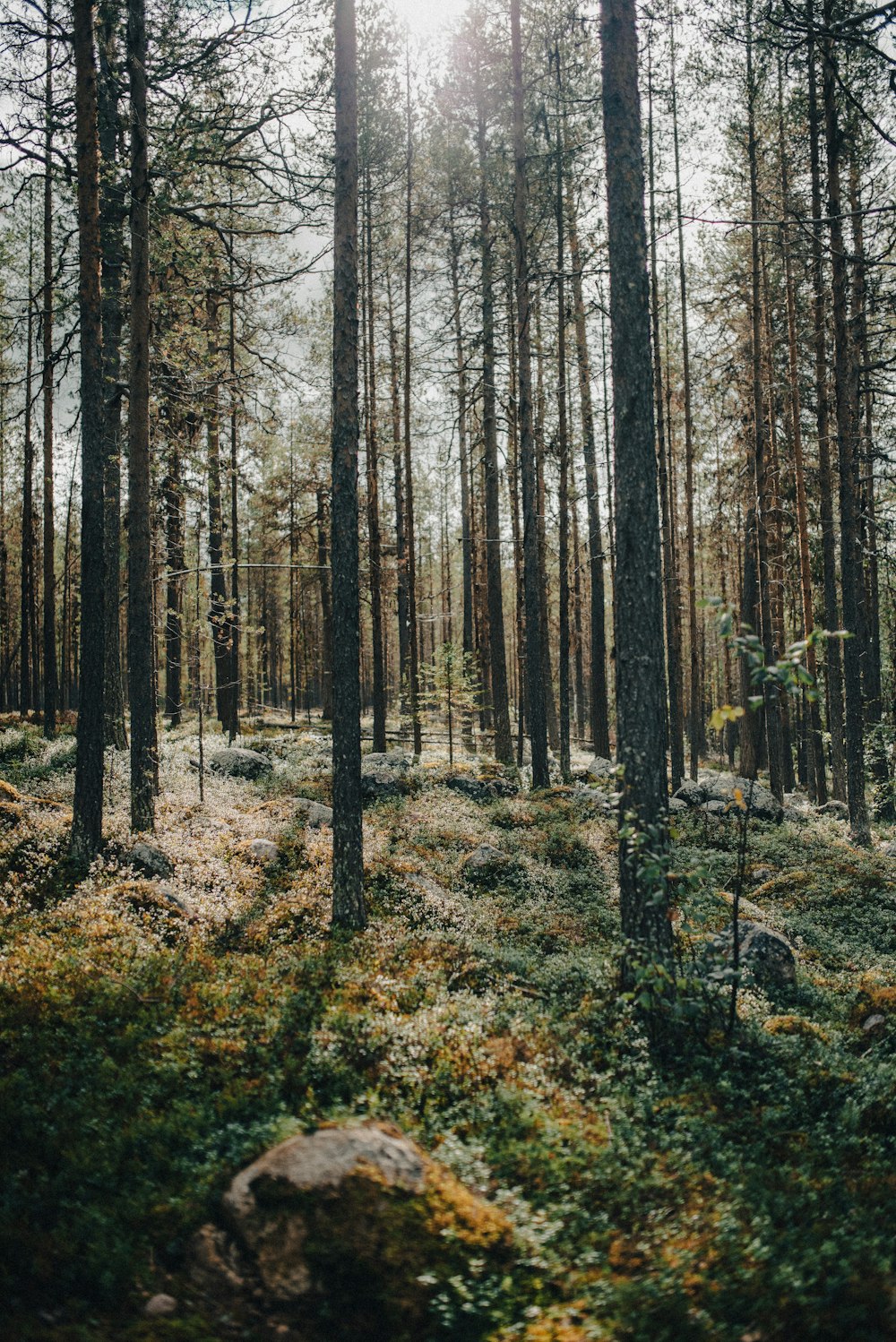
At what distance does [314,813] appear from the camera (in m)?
12.7

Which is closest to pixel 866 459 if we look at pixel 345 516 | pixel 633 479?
pixel 633 479

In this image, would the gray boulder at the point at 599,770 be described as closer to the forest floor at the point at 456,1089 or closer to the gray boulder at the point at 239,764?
the forest floor at the point at 456,1089

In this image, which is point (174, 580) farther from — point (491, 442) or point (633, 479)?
point (633, 479)

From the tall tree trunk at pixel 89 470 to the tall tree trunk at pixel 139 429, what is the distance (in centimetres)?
165

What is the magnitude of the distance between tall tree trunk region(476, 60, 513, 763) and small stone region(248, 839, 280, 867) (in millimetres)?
8710

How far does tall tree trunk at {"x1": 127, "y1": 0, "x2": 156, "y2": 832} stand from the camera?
11.0 m

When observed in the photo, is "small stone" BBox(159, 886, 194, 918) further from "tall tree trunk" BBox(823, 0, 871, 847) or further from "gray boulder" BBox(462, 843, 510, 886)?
"tall tree trunk" BBox(823, 0, 871, 847)

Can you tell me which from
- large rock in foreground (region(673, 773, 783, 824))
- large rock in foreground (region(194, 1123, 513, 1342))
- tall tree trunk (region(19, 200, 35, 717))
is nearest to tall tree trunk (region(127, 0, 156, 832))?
large rock in foreground (region(194, 1123, 513, 1342))

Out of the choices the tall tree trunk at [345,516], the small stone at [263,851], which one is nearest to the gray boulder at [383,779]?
the small stone at [263,851]

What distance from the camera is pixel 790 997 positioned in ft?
26.1

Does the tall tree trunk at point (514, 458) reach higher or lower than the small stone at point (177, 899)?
higher

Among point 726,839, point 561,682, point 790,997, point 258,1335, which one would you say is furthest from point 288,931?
point 561,682

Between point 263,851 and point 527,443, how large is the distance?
34.2 feet

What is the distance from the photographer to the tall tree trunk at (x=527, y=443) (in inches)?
611
